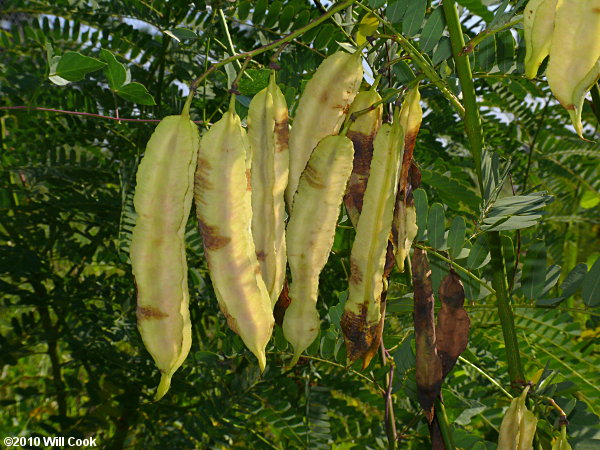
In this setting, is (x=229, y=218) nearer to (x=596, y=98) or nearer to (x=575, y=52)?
(x=575, y=52)

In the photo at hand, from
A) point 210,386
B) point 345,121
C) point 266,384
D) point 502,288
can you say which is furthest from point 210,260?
point 210,386

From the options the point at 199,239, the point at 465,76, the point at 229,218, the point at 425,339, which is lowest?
the point at 199,239

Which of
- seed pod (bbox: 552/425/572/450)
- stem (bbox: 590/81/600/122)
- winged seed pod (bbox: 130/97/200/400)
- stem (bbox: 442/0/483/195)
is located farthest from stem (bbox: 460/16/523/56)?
seed pod (bbox: 552/425/572/450)

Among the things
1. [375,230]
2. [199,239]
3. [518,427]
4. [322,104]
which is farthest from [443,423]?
[199,239]

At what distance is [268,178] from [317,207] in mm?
46

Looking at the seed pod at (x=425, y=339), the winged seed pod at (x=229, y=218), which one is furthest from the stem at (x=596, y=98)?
the winged seed pod at (x=229, y=218)

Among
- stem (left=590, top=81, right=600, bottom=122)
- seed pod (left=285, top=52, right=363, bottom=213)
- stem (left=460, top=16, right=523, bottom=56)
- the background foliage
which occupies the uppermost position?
stem (left=460, top=16, right=523, bottom=56)

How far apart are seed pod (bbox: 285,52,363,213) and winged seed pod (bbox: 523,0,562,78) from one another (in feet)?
0.47

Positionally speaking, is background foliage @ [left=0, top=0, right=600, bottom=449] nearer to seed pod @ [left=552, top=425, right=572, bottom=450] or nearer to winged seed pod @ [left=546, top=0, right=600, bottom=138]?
seed pod @ [left=552, top=425, right=572, bottom=450]

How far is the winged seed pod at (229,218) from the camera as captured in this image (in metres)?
0.48

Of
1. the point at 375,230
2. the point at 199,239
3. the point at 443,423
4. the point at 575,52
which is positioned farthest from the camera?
the point at 199,239

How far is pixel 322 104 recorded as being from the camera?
0.55 meters

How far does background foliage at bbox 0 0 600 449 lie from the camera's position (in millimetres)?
830

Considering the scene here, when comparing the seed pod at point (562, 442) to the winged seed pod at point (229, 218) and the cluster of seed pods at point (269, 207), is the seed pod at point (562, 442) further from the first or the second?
the winged seed pod at point (229, 218)
